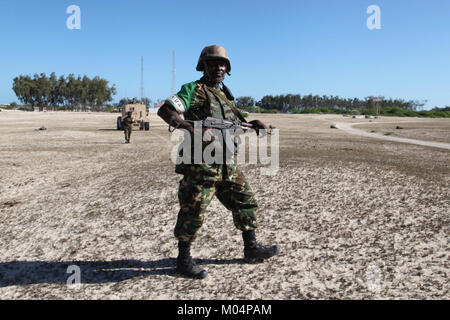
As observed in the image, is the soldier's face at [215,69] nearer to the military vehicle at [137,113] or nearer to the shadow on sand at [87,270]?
the shadow on sand at [87,270]

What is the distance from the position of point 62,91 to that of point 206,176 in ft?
314

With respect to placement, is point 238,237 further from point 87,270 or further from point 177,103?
point 177,103

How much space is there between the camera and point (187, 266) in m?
2.63

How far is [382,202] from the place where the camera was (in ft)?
14.3

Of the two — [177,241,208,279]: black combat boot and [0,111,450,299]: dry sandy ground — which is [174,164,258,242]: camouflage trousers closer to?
[177,241,208,279]: black combat boot

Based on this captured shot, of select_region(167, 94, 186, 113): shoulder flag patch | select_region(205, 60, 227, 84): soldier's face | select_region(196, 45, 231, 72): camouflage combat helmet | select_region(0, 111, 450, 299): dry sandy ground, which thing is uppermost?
select_region(196, 45, 231, 72): camouflage combat helmet

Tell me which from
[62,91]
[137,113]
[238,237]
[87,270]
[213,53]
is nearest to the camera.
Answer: [213,53]

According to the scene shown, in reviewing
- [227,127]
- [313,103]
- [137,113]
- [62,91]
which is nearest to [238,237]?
[227,127]

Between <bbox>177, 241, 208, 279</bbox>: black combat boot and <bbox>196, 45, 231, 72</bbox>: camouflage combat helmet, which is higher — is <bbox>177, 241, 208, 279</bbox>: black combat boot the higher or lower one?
the lower one

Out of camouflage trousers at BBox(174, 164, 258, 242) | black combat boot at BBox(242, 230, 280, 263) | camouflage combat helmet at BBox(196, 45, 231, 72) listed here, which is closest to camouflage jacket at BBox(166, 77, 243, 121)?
camouflage combat helmet at BBox(196, 45, 231, 72)

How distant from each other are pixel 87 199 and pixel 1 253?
1.61 metres

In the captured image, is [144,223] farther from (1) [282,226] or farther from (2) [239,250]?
(1) [282,226]

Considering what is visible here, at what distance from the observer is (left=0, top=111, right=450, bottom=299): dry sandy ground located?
2.48 m
